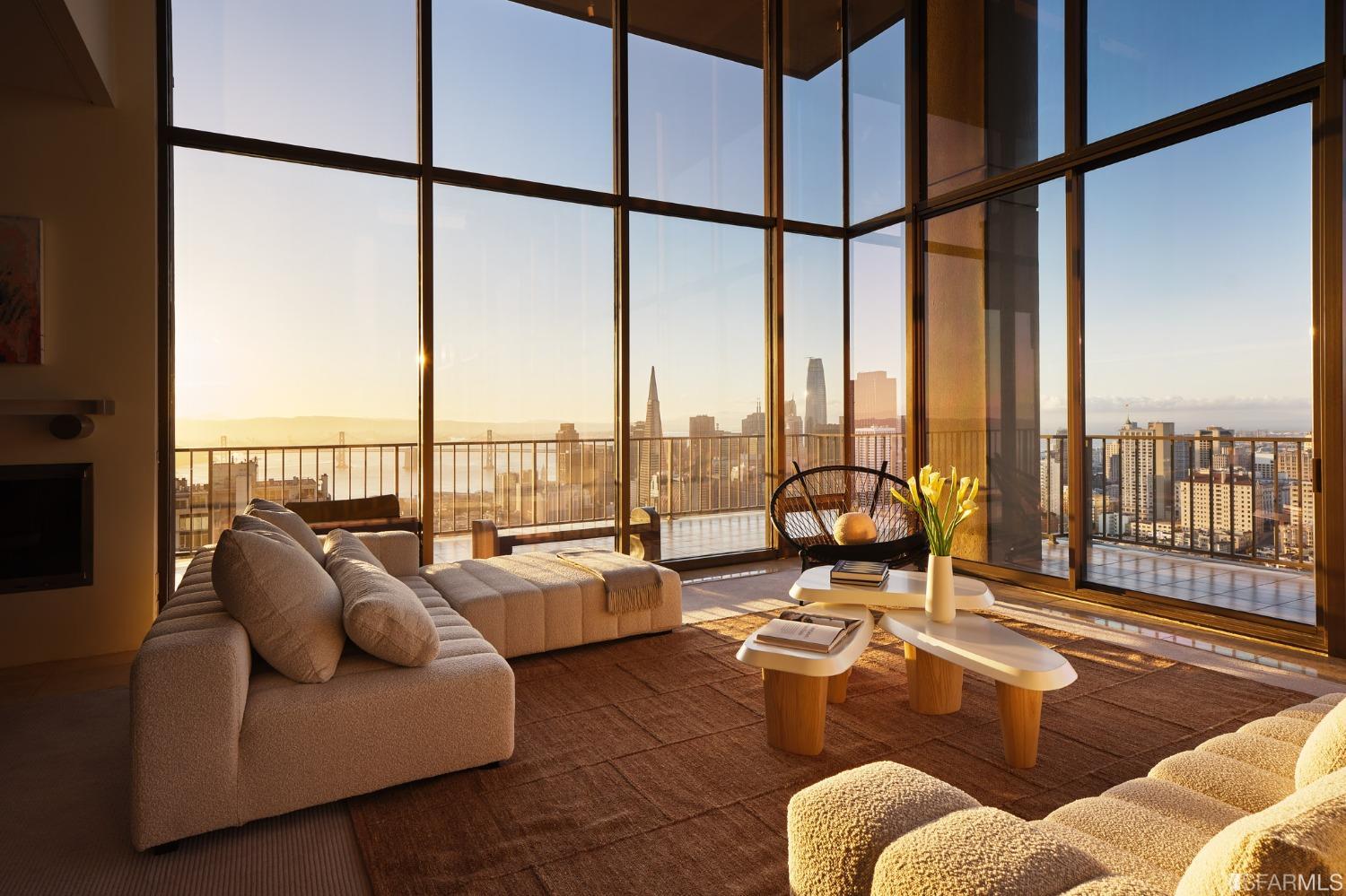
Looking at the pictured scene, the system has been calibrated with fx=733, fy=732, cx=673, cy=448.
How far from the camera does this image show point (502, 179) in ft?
15.9

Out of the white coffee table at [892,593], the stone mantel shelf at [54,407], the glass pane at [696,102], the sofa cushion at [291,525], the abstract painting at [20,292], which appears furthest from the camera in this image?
the glass pane at [696,102]

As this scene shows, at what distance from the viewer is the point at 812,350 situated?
604 cm

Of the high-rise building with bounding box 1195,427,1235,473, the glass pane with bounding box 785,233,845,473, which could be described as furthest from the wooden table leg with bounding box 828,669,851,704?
the glass pane with bounding box 785,233,845,473

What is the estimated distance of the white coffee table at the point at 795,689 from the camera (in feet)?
7.75

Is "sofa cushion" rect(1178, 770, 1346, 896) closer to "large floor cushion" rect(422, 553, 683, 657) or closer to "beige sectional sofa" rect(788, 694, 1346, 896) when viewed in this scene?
"beige sectional sofa" rect(788, 694, 1346, 896)

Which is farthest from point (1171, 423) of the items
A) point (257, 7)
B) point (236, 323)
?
point (257, 7)

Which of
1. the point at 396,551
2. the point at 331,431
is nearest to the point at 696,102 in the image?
the point at 331,431

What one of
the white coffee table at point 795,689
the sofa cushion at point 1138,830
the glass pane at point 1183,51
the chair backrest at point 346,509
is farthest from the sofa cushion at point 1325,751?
the chair backrest at point 346,509

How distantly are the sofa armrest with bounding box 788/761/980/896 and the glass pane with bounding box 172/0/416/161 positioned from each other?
4613 mm

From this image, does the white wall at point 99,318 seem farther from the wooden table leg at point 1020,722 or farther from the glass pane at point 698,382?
the wooden table leg at point 1020,722

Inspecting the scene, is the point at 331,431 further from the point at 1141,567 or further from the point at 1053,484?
the point at 1141,567

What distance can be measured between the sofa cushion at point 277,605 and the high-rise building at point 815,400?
4438mm

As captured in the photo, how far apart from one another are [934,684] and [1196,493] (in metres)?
2.96
